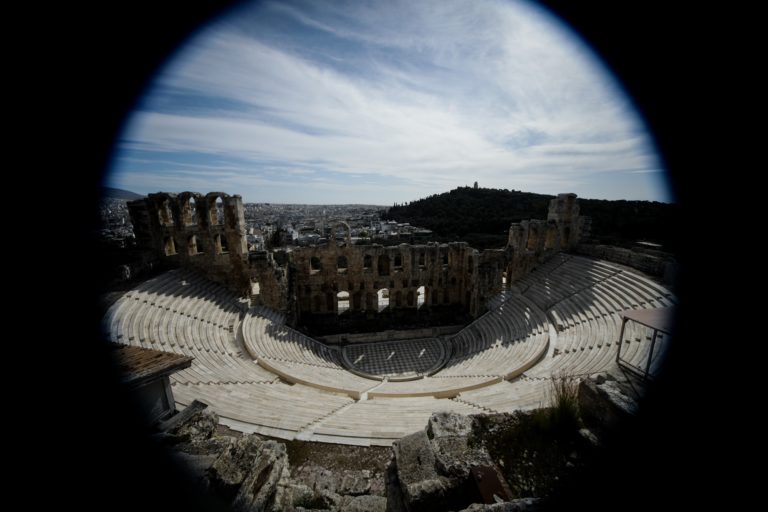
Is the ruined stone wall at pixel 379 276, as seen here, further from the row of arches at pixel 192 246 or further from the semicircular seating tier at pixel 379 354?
the row of arches at pixel 192 246

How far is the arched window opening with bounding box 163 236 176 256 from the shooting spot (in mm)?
17636

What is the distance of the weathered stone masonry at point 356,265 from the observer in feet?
61.0

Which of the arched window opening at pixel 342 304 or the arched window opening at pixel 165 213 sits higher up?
the arched window opening at pixel 165 213

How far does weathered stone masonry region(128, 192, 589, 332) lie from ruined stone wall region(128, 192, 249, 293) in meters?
0.06

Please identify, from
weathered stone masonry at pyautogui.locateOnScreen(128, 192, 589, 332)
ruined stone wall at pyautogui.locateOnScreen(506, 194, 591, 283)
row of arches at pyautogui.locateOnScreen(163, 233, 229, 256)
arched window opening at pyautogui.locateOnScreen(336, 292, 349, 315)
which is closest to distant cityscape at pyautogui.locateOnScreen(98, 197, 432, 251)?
row of arches at pyautogui.locateOnScreen(163, 233, 229, 256)

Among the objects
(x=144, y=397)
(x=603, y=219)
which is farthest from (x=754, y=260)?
(x=603, y=219)

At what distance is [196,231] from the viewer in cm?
1816

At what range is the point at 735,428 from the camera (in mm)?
3047

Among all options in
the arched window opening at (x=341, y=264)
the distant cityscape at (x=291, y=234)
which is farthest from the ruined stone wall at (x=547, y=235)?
the distant cityscape at (x=291, y=234)

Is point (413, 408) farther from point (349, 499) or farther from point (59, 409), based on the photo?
point (59, 409)

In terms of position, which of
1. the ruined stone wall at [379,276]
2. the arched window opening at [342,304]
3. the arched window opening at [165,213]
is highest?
the arched window opening at [165,213]

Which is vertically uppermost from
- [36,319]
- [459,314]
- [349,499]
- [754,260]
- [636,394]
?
[754,260]

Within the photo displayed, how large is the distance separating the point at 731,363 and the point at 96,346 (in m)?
8.97

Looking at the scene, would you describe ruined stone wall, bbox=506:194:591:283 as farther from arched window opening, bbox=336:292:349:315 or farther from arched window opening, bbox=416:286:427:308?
arched window opening, bbox=336:292:349:315
